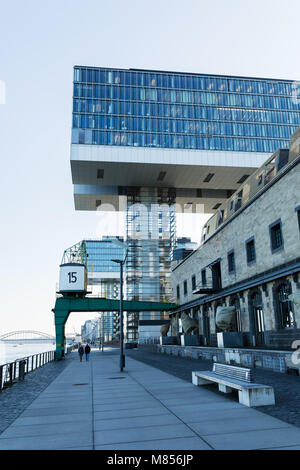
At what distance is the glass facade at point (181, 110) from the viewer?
67312 mm

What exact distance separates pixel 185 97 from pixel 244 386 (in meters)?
68.3

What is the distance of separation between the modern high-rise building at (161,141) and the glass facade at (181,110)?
179 millimetres

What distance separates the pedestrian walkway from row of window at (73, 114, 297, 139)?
194ft

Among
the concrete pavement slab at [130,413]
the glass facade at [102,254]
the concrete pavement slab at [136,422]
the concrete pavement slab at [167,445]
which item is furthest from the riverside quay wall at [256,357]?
the glass facade at [102,254]

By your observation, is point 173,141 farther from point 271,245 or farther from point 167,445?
point 167,445

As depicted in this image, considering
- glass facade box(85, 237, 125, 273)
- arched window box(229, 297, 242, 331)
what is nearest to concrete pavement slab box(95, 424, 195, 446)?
arched window box(229, 297, 242, 331)

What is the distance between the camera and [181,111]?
70938 mm

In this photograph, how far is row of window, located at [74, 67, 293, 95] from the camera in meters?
70.0

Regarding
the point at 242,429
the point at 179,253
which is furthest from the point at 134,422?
the point at 179,253

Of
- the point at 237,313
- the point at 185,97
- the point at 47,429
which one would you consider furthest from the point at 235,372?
the point at 185,97

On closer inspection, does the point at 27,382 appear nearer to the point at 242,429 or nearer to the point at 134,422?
the point at 134,422

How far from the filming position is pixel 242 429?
25.5 feet

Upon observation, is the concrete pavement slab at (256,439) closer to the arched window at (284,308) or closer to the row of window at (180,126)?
the arched window at (284,308)
